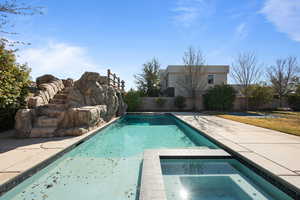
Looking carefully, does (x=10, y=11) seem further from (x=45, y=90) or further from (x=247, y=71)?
(x=247, y=71)

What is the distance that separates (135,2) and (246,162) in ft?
28.7

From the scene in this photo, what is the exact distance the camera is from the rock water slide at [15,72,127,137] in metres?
4.53

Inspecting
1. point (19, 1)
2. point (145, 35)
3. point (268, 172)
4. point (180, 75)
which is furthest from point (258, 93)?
point (19, 1)

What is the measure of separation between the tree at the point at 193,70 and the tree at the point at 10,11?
1551 cm

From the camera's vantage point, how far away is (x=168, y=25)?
32.3 feet

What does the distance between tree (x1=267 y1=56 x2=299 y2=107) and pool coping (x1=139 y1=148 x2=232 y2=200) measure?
23757mm

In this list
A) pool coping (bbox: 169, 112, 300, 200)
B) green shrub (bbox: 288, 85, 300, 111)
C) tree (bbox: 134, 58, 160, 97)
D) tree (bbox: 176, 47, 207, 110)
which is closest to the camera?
pool coping (bbox: 169, 112, 300, 200)

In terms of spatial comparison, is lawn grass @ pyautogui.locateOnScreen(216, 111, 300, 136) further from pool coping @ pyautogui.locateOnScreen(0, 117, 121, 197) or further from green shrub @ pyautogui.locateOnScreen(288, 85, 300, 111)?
green shrub @ pyautogui.locateOnScreen(288, 85, 300, 111)

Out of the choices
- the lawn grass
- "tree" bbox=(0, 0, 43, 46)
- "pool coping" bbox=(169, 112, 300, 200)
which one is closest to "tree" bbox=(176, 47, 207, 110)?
the lawn grass

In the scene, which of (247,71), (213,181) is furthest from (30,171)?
(247,71)

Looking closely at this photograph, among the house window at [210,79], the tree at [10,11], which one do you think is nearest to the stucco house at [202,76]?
the house window at [210,79]

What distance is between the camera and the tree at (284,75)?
65.1 ft

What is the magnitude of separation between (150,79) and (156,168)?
19.3 metres

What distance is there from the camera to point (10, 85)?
4133mm
